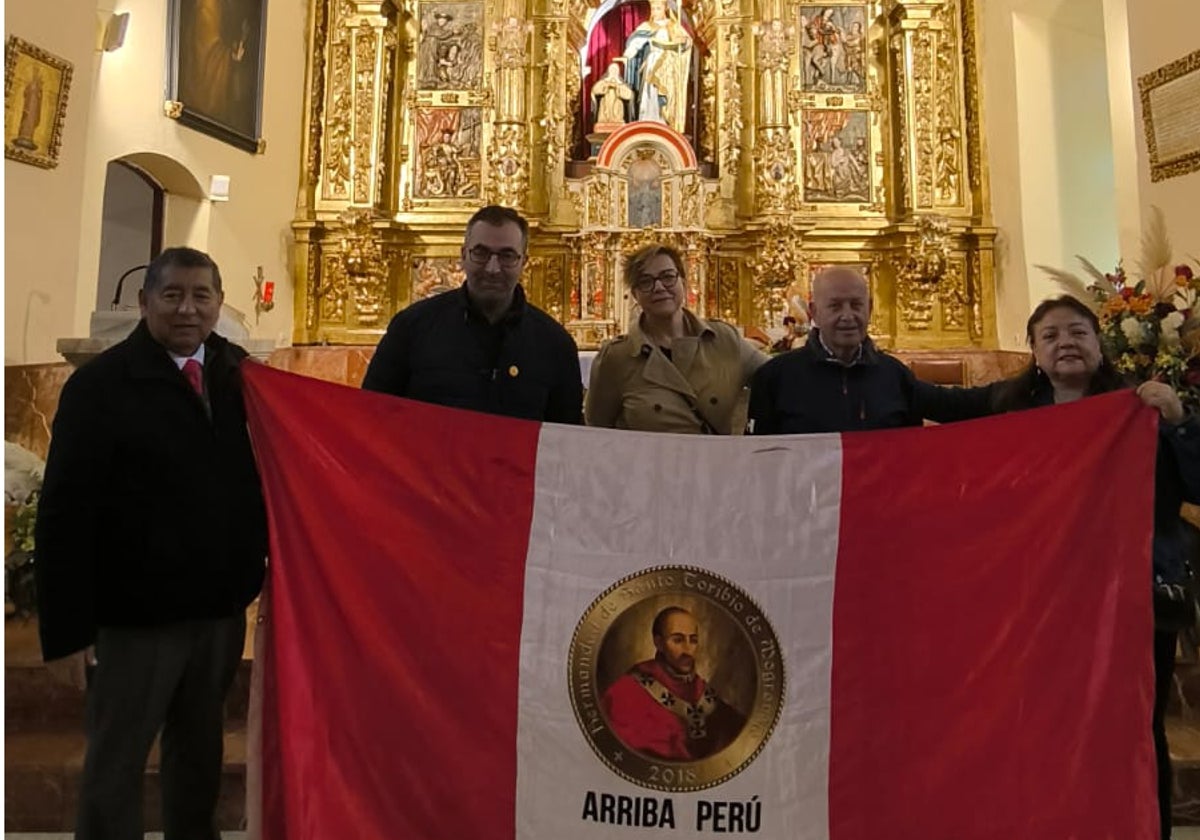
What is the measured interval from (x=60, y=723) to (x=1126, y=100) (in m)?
6.98

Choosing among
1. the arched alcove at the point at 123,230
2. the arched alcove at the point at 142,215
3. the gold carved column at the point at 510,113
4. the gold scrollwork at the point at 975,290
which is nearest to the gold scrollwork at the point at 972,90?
the gold scrollwork at the point at 975,290

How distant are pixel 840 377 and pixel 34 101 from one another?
189 inches

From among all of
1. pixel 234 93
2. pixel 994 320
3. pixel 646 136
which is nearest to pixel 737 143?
pixel 646 136

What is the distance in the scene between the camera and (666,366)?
2.51 meters

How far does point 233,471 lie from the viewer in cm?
192

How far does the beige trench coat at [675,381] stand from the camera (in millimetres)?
2479

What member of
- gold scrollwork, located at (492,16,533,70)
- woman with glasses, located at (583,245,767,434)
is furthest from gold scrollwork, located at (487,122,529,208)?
woman with glasses, located at (583,245,767,434)

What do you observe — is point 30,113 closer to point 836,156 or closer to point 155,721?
point 155,721

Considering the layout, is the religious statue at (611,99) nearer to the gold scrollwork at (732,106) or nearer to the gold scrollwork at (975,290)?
the gold scrollwork at (732,106)

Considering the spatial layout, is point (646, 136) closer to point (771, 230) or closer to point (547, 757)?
point (771, 230)

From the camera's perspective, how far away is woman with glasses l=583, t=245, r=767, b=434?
2.47 metres

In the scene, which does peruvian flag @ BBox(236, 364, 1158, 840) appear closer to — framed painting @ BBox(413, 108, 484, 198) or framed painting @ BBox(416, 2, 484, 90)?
framed painting @ BBox(413, 108, 484, 198)

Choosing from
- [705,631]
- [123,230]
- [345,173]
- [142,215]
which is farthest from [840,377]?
[123,230]

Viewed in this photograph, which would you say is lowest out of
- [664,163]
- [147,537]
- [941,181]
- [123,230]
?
[147,537]
